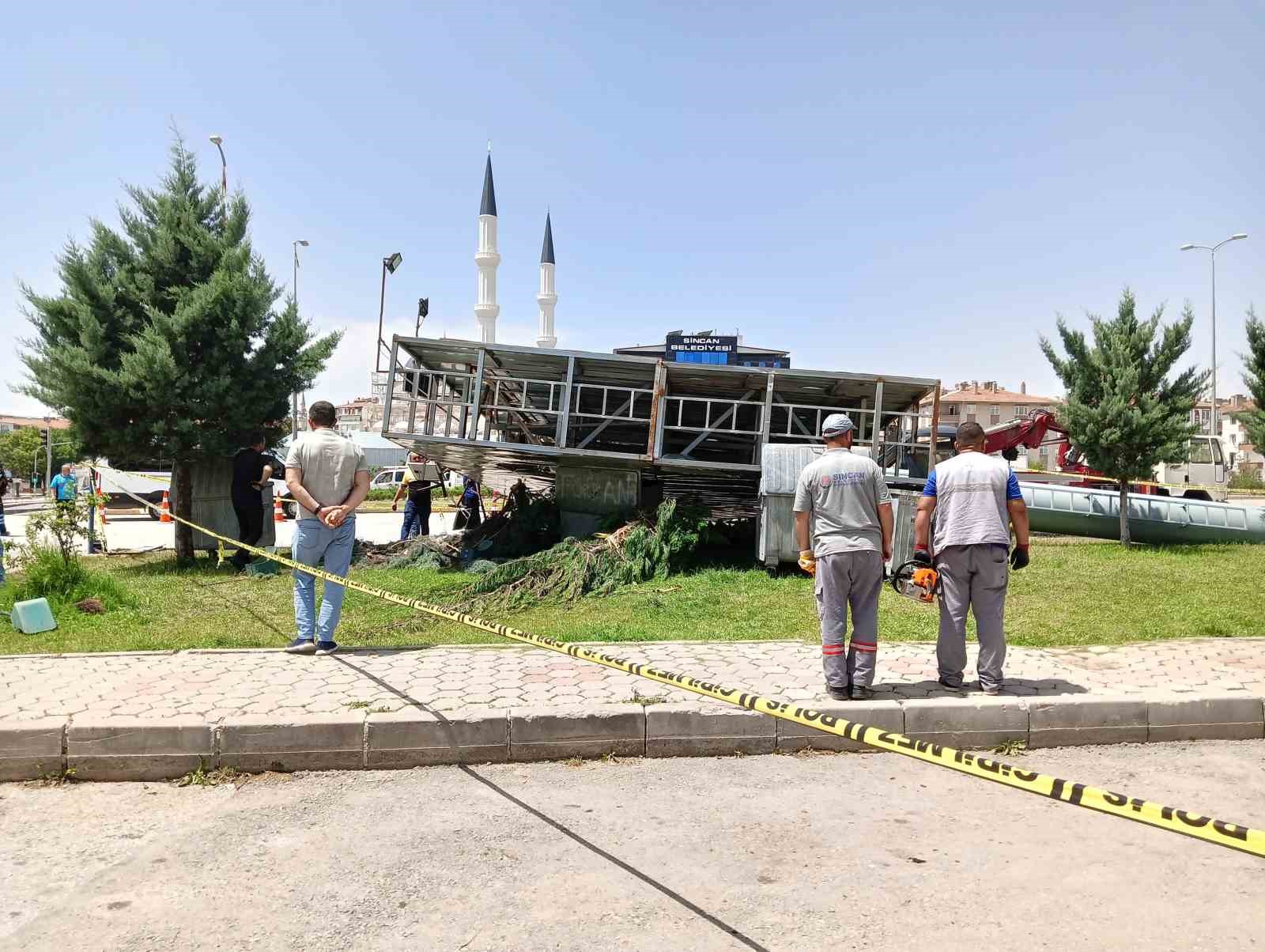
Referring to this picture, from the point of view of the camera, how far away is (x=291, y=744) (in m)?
4.35

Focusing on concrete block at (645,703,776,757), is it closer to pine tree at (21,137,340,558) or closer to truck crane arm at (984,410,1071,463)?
pine tree at (21,137,340,558)

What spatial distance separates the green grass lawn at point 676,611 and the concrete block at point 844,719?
2.14 metres

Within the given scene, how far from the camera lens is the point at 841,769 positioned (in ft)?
14.3

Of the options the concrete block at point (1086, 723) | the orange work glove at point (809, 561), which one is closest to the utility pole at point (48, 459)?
the orange work glove at point (809, 561)

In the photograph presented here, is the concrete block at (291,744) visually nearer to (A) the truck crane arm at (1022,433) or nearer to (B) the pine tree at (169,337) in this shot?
(B) the pine tree at (169,337)

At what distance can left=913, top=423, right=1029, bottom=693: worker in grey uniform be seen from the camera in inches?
201

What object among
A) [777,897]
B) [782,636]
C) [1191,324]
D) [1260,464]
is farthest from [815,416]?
[1260,464]

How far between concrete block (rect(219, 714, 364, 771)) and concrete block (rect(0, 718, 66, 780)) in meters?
0.83

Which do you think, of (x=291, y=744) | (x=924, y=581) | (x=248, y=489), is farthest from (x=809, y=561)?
(x=248, y=489)

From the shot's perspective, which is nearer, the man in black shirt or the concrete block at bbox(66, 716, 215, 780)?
the concrete block at bbox(66, 716, 215, 780)

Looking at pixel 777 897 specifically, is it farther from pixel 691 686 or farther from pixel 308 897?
pixel 308 897

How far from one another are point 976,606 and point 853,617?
2.84 feet

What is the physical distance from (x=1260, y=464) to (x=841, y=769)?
297ft

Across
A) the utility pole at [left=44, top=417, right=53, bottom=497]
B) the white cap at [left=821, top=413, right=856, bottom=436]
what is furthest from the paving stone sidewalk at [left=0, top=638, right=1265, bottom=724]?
the utility pole at [left=44, top=417, right=53, bottom=497]
